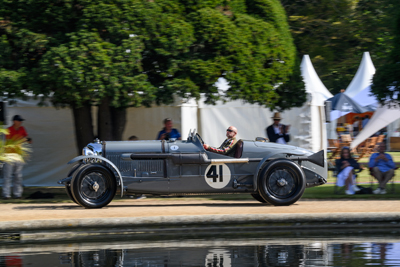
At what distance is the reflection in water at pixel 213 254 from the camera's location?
6.57 meters

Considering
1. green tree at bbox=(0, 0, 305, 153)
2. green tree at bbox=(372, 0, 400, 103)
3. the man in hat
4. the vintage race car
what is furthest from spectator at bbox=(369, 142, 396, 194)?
green tree at bbox=(0, 0, 305, 153)

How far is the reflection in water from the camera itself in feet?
21.6

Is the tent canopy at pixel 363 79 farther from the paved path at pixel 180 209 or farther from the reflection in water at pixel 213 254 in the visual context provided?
the reflection in water at pixel 213 254

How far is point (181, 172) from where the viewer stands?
35.0ft

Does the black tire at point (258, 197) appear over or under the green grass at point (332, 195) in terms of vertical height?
over

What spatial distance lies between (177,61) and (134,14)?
4.21ft

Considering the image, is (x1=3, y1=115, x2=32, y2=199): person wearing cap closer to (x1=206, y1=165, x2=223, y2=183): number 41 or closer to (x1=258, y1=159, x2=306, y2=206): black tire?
(x1=206, y1=165, x2=223, y2=183): number 41

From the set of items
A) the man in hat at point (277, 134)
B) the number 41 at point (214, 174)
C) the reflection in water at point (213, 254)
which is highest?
the man in hat at point (277, 134)

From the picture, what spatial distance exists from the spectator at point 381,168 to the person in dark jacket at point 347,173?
0.40 meters

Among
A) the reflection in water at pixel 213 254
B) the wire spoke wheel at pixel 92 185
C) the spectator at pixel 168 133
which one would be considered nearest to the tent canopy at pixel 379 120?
the spectator at pixel 168 133

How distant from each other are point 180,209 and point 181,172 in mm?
722

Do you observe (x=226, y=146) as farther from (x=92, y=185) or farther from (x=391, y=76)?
(x=391, y=76)

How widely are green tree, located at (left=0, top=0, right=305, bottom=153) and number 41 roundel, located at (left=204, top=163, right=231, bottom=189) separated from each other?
Answer: 204 centimetres

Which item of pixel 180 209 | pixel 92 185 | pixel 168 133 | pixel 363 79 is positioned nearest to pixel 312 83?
pixel 363 79
